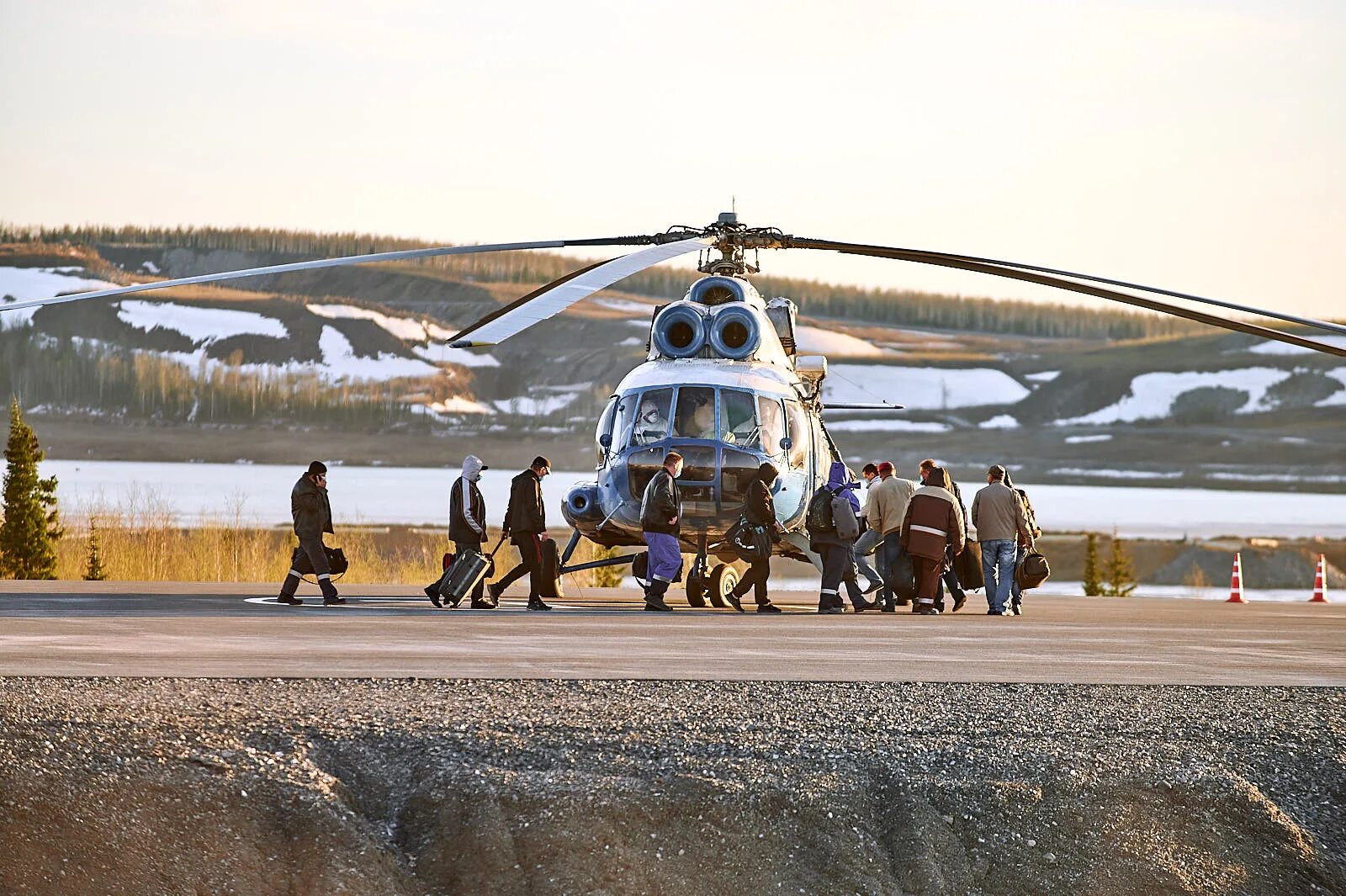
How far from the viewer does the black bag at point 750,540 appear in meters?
22.1

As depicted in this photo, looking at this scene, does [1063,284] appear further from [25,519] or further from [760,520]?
[25,519]

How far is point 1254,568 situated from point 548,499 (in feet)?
169

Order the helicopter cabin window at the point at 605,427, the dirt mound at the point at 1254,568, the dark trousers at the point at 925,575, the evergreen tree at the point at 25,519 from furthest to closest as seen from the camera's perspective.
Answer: the dirt mound at the point at 1254,568 → the evergreen tree at the point at 25,519 → the helicopter cabin window at the point at 605,427 → the dark trousers at the point at 925,575

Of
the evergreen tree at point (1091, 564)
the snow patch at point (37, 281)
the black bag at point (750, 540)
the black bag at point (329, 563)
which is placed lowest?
the evergreen tree at point (1091, 564)

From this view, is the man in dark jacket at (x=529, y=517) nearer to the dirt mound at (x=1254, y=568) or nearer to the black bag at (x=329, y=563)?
the black bag at (x=329, y=563)

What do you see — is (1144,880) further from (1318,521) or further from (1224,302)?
(1318,521)

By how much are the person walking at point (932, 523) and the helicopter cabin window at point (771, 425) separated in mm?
2057

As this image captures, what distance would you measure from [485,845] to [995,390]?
192 m

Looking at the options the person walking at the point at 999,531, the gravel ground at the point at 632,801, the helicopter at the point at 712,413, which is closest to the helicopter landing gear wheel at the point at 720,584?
the helicopter at the point at 712,413

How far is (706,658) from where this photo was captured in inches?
600

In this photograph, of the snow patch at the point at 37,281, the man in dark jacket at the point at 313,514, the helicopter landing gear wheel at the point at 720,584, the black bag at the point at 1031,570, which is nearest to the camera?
the man in dark jacket at the point at 313,514

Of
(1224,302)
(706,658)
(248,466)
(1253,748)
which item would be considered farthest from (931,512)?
(248,466)

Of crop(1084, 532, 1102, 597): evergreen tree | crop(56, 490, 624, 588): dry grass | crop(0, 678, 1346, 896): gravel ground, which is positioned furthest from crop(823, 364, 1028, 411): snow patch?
crop(0, 678, 1346, 896): gravel ground

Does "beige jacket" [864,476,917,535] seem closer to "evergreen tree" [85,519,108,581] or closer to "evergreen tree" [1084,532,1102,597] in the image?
"evergreen tree" [85,519,108,581]
